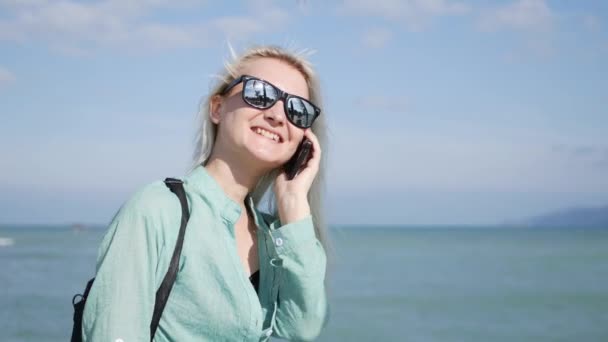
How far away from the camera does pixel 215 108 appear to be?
2.58m

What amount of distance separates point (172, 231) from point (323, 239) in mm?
813

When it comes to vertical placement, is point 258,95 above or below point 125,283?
above

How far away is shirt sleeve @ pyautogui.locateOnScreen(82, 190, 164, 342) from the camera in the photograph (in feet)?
6.31

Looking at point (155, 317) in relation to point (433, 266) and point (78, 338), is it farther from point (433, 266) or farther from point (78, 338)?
point (433, 266)

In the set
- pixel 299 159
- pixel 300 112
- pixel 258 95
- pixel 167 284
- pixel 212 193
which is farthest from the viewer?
pixel 299 159

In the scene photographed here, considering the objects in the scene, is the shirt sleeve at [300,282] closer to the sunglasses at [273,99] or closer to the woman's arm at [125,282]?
the sunglasses at [273,99]

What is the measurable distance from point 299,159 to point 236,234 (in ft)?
1.30

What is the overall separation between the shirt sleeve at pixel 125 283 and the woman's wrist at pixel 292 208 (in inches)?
24.3

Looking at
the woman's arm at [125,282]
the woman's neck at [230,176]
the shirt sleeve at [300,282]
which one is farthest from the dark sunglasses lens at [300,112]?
the woman's arm at [125,282]

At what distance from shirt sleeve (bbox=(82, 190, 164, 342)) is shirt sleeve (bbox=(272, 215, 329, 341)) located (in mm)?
546

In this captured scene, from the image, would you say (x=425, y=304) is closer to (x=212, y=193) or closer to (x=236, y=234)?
(x=236, y=234)

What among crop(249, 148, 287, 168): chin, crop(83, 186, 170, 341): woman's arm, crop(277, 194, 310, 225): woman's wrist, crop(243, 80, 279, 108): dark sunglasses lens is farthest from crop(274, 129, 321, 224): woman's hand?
crop(83, 186, 170, 341): woman's arm

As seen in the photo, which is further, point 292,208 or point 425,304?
point 425,304

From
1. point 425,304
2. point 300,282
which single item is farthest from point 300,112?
point 425,304
